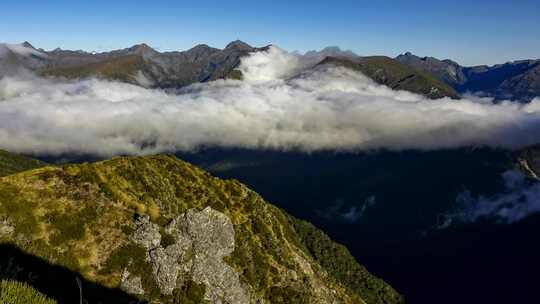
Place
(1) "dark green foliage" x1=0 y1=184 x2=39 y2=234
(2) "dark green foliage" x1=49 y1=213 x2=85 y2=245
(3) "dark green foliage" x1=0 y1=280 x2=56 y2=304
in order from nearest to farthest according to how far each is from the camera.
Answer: (3) "dark green foliage" x1=0 y1=280 x2=56 y2=304
(1) "dark green foliage" x1=0 y1=184 x2=39 y2=234
(2) "dark green foliage" x1=49 y1=213 x2=85 y2=245

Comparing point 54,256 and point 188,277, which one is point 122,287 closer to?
point 54,256

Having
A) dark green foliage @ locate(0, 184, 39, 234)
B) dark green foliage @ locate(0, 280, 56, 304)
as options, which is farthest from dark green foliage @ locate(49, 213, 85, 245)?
dark green foliage @ locate(0, 280, 56, 304)

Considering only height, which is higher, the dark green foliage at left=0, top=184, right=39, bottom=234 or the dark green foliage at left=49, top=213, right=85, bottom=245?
the dark green foliage at left=0, top=184, right=39, bottom=234

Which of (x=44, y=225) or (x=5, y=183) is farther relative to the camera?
(x=5, y=183)

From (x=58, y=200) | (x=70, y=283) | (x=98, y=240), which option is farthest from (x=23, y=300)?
(x=58, y=200)

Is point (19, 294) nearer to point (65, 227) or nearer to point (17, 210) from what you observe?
point (65, 227)

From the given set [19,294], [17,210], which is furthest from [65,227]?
[19,294]

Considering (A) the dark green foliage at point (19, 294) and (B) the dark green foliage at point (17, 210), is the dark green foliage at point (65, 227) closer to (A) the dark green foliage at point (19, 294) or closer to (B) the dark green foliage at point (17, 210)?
(B) the dark green foliage at point (17, 210)

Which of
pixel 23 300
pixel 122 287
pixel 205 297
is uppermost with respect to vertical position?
pixel 23 300

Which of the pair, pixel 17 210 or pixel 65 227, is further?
pixel 65 227

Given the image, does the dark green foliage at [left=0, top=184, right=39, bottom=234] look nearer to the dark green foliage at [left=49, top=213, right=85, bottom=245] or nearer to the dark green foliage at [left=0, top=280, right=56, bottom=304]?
the dark green foliage at [left=49, top=213, right=85, bottom=245]

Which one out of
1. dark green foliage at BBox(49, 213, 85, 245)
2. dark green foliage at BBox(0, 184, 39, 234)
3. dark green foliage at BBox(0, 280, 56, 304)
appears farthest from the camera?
dark green foliage at BBox(49, 213, 85, 245)
